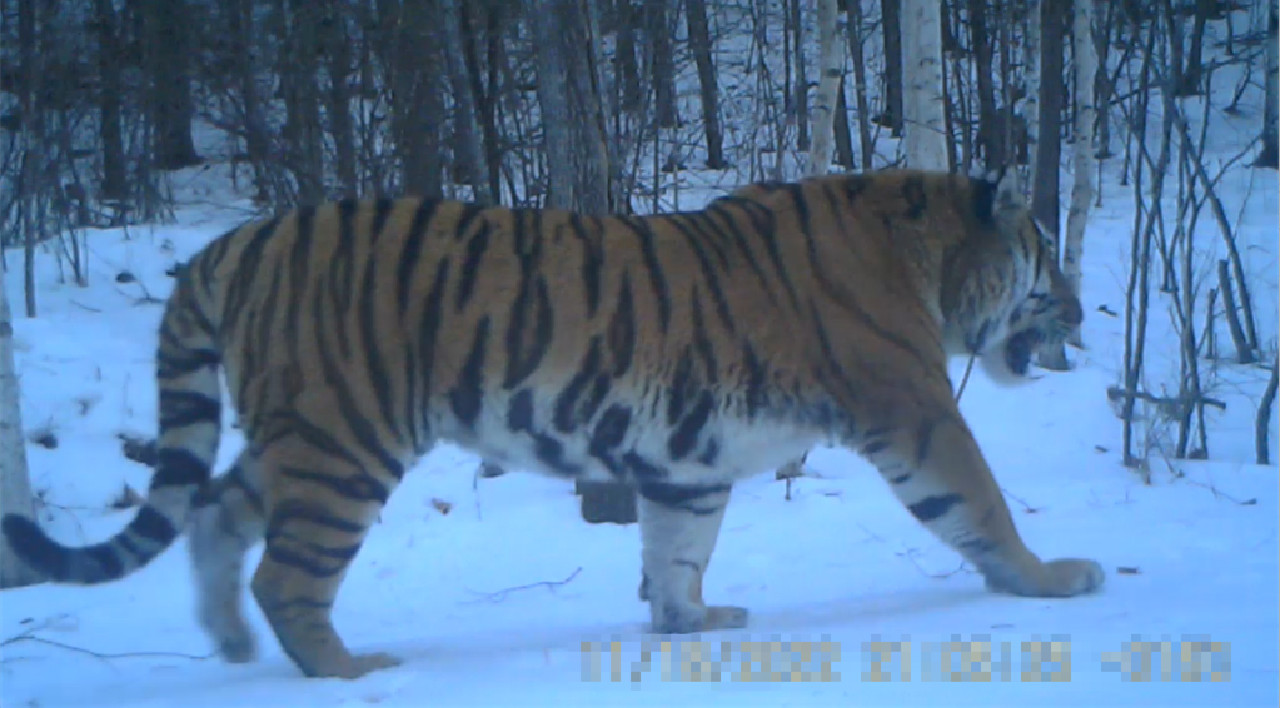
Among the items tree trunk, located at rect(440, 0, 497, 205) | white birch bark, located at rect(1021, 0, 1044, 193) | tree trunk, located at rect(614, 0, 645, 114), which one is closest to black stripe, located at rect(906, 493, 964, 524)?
tree trunk, located at rect(440, 0, 497, 205)

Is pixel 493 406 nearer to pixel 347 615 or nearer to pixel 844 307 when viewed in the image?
pixel 844 307

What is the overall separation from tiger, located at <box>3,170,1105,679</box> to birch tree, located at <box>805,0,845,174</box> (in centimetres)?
278

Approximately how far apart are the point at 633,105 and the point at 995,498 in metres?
6.97

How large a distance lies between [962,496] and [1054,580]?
45cm

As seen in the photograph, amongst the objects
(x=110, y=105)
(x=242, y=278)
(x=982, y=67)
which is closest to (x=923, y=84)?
(x=242, y=278)

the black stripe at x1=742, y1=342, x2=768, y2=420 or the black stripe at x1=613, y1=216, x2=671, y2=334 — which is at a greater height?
the black stripe at x1=613, y1=216, x2=671, y2=334

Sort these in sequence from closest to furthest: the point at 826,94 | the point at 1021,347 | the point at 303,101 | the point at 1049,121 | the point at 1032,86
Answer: the point at 1021,347
the point at 826,94
the point at 303,101
the point at 1049,121
the point at 1032,86

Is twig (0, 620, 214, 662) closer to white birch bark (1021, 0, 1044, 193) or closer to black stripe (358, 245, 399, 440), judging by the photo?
black stripe (358, 245, 399, 440)

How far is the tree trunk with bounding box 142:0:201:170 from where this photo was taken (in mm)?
12828

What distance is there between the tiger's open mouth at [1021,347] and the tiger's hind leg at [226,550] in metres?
3.09

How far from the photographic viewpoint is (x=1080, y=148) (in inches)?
427

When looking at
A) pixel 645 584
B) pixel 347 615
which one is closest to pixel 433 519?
pixel 347 615

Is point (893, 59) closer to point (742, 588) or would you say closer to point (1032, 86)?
point (1032, 86)

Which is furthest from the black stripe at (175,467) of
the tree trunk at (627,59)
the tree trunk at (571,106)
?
the tree trunk at (627,59)
